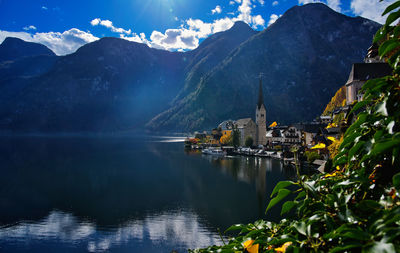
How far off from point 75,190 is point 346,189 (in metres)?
39.5

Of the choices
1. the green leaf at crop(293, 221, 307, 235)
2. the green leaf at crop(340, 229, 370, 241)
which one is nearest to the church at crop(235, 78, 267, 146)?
the green leaf at crop(293, 221, 307, 235)

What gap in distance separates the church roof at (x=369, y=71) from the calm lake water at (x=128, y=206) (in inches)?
850

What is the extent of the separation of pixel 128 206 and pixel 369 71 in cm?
4665

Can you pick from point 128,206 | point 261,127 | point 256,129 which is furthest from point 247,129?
point 128,206

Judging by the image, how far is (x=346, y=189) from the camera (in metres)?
1.38

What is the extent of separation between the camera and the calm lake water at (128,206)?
19922mm

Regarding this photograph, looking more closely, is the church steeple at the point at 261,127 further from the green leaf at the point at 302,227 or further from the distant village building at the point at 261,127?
the green leaf at the point at 302,227

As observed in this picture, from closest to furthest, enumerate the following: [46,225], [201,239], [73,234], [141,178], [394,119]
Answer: [394,119], [201,239], [73,234], [46,225], [141,178]

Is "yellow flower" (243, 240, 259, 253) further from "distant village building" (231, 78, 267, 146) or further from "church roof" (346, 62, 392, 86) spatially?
"distant village building" (231, 78, 267, 146)

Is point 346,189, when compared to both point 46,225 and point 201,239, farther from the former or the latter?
point 46,225

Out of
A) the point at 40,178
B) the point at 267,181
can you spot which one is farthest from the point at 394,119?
the point at 40,178

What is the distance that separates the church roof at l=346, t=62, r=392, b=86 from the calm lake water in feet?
70.8

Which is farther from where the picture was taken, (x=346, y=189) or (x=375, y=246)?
(x=346, y=189)

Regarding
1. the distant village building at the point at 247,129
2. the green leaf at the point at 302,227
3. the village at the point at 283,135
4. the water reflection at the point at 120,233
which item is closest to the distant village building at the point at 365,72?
the village at the point at 283,135
